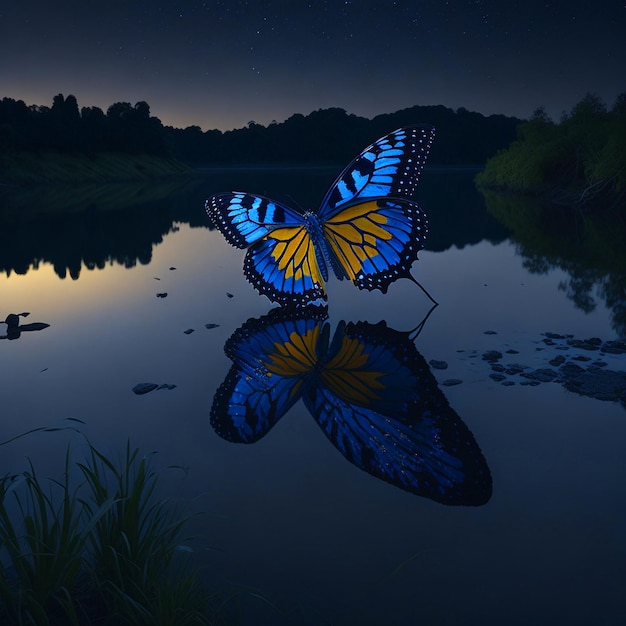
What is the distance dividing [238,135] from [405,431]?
502 feet

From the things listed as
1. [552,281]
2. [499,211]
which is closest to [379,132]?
[499,211]

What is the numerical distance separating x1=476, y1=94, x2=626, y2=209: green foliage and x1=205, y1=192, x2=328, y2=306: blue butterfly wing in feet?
62.4

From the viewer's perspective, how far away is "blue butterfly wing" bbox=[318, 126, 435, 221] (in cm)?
666

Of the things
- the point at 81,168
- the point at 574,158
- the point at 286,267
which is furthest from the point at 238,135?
the point at 286,267

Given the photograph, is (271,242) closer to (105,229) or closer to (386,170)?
(386,170)

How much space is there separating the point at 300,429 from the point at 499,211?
2137 centimetres

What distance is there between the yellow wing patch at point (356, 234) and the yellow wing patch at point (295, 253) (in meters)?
0.30

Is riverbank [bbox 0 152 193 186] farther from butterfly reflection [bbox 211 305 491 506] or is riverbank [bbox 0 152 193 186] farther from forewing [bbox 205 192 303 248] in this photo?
butterfly reflection [bbox 211 305 491 506]

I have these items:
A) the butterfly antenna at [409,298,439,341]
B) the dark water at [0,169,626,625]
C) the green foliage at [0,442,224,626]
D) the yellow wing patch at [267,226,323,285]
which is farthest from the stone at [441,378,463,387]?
the green foliage at [0,442,224,626]

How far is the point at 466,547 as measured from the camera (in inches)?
113

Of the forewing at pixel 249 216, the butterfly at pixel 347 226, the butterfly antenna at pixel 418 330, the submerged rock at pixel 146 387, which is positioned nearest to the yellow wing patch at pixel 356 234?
the butterfly at pixel 347 226

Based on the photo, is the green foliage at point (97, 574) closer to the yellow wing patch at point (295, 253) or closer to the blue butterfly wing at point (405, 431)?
the blue butterfly wing at point (405, 431)

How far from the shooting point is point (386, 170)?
22.3 ft

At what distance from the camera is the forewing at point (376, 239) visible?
6629mm
